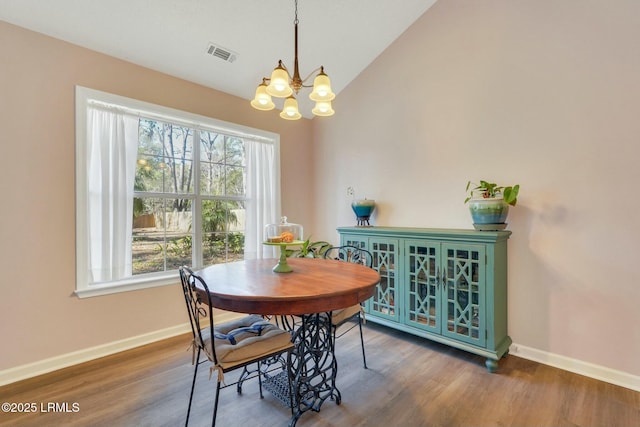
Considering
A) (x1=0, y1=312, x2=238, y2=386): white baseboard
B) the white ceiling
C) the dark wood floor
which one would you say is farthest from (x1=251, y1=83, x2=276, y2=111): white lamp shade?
(x1=0, y1=312, x2=238, y2=386): white baseboard

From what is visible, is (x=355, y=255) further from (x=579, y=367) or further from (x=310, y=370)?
(x=579, y=367)

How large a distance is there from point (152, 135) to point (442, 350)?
3.40 metres

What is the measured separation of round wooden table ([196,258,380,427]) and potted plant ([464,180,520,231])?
1.10m

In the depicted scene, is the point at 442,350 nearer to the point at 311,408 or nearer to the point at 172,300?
the point at 311,408

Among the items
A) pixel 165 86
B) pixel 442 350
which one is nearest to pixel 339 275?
pixel 442 350

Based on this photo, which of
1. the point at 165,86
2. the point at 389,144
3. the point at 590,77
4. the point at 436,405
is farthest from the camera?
the point at 389,144

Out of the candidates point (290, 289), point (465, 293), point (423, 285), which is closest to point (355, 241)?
point (423, 285)

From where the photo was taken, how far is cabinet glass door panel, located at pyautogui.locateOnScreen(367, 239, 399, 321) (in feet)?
9.11

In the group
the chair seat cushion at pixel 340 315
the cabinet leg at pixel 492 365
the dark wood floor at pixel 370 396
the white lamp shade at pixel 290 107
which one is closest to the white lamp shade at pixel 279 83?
the white lamp shade at pixel 290 107

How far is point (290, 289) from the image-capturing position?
153 cm

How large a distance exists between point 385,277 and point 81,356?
8.84 ft

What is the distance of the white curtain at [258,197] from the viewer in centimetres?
354

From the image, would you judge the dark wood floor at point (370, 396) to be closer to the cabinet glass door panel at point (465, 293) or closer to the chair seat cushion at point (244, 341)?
the cabinet glass door panel at point (465, 293)

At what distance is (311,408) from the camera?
1750 mm
